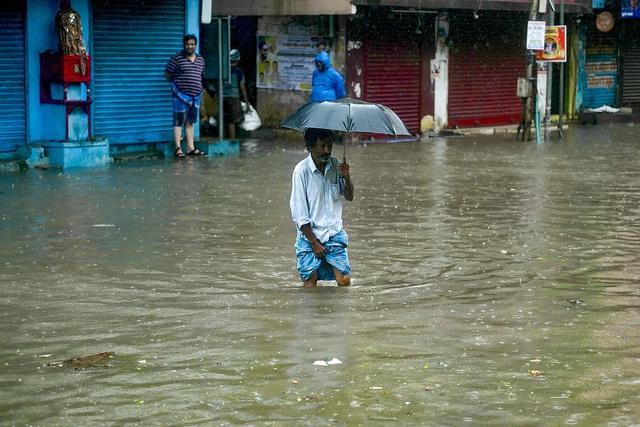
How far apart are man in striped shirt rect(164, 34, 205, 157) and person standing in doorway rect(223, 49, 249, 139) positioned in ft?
9.30

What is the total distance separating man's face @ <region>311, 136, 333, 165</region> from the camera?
858cm

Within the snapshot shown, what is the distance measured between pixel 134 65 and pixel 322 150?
11802 mm

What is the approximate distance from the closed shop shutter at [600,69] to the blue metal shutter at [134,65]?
15133mm

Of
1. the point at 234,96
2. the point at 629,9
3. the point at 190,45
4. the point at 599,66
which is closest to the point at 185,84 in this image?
the point at 190,45

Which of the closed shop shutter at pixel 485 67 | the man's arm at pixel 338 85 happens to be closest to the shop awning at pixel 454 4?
the closed shop shutter at pixel 485 67

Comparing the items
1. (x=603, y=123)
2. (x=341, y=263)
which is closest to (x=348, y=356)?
(x=341, y=263)

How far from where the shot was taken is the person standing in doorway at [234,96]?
75.1 feet

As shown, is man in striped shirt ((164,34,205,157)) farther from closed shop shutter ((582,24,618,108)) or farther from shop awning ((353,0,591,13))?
closed shop shutter ((582,24,618,108))

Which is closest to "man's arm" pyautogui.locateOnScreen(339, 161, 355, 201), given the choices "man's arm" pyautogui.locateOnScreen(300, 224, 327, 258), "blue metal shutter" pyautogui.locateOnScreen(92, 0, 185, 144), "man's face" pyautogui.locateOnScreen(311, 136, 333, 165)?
"man's face" pyautogui.locateOnScreen(311, 136, 333, 165)

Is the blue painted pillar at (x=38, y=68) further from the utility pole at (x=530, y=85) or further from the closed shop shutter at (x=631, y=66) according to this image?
the closed shop shutter at (x=631, y=66)

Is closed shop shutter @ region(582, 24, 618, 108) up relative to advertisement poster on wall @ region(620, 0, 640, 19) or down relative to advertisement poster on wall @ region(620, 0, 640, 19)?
down

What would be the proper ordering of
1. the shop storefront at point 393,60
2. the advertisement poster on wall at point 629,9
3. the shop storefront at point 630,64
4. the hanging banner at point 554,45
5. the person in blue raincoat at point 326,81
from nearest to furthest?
1. the person in blue raincoat at point 326,81
2. the hanging banner at point 554,45
3. the shop storefront at point 393,60
4. the advertisement poster on wall at point 629,9
5. the shop storefront at point 630,64

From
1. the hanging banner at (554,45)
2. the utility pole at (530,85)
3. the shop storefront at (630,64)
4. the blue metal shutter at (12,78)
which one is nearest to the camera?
the blue metal shutter at (12,78)

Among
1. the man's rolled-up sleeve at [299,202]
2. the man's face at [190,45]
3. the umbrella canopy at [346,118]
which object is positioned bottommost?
the man's rolled-up sleeve at [299,202]
